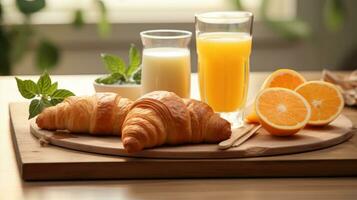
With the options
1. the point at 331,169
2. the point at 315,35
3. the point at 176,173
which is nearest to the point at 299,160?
the point at 331,169

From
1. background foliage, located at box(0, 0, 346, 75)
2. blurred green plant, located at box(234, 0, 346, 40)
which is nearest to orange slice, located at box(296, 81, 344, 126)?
background foliage, located at box(0, 0, 346, 75)

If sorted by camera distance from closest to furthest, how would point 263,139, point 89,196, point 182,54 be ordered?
point 89,196 → point 263,139 → point 182,54

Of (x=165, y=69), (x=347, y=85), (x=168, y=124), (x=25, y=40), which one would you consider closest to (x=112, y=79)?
(x=165, y=69)

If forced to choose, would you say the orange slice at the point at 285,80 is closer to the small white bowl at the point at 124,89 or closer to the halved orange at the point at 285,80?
the halved orange at the point at 285,80

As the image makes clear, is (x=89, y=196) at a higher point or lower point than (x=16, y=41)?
higher

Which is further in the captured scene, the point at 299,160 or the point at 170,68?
the point at 170,68

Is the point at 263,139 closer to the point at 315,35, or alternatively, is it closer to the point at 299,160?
the point at 299,160
